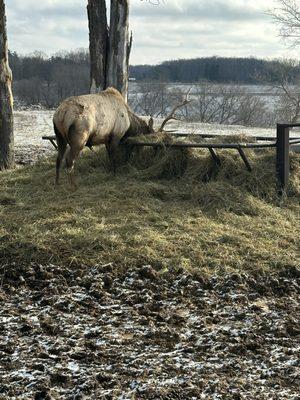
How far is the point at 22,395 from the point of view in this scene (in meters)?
3.07

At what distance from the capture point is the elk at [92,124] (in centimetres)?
740

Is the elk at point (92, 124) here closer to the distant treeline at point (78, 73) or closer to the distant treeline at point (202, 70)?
the distant treeline at point (78, 73)

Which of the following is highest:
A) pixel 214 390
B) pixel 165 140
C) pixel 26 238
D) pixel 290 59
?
pixel 290 59

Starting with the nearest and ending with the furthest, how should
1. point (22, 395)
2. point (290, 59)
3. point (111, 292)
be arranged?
point (22, 395) → point (111, 292) → point (290, 59)

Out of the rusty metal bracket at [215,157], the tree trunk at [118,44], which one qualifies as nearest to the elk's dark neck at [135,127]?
the rusty metal bracket at [215,157]

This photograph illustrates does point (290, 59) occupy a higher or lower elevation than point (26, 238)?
higher

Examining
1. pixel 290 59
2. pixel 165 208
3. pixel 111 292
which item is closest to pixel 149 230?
pixel 165 208

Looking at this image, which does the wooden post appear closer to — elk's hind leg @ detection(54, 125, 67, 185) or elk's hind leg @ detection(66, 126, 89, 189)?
elk's hind leg @ detection(66, 126, 89, 189)

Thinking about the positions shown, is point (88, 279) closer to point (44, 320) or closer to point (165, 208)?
point (44, 320)

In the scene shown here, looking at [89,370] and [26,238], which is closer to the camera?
[89,370]

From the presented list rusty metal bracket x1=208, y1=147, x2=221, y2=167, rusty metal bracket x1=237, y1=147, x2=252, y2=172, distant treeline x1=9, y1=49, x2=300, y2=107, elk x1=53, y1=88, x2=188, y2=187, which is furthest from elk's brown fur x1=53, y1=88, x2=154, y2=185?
distant treeline x1=9, y1=49, x2=300, y2=107

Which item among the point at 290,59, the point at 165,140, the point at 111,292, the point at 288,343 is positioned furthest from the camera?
the point at 290,59

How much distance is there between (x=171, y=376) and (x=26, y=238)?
2.73 m

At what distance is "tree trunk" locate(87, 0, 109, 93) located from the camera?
1130cm
